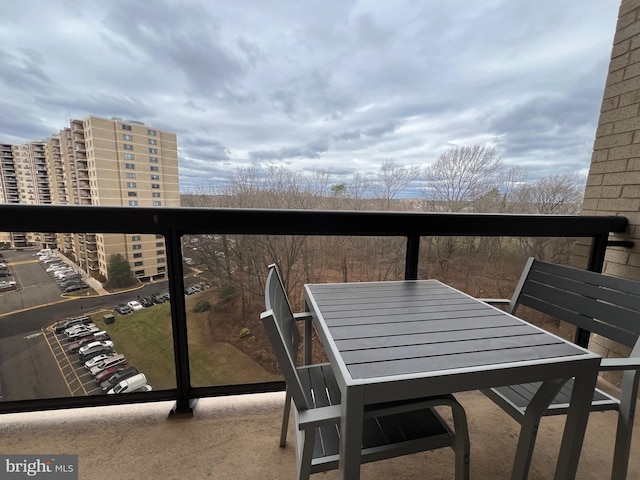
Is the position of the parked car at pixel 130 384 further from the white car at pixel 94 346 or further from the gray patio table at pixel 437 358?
the gray patio table at pixel 437 358

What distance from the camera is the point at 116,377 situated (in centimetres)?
169

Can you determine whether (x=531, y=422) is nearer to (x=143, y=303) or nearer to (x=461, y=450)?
(x=461, y=450)

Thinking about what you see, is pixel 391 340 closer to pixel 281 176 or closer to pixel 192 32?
pixel 281 176

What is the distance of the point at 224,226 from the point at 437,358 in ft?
4.11

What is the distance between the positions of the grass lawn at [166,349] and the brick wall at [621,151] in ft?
9.40

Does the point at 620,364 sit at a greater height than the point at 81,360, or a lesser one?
greater

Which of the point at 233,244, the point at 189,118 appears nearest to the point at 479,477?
the point at 233,244

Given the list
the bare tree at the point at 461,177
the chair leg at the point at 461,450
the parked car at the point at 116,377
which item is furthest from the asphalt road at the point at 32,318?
the bare tree at the point at 461,177

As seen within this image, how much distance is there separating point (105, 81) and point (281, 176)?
205 cm

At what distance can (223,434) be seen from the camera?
1558 millimetres

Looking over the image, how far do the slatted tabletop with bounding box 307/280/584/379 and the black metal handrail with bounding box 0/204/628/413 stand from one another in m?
0.45

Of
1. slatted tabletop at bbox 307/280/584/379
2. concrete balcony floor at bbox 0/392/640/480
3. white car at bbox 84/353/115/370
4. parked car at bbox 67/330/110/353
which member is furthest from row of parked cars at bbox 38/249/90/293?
slatted tabletop at bbox 307/280/584/379

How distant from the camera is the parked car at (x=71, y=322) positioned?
1.57 meters

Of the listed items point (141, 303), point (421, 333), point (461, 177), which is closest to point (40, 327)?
point (141, 303)
